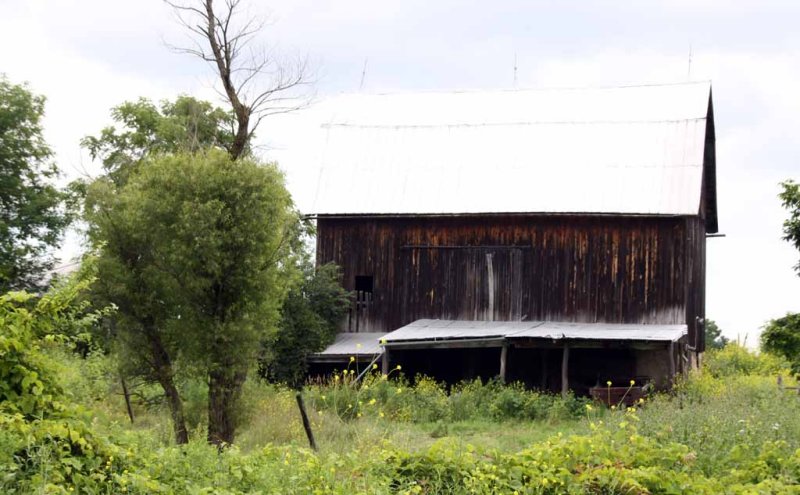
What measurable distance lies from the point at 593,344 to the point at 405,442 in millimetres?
12447

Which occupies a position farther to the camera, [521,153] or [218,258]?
[521,153]

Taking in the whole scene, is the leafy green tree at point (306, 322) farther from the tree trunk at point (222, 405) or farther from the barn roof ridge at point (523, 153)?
the tree trunk at point (222, 405)

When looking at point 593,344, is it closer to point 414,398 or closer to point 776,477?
point 414,398

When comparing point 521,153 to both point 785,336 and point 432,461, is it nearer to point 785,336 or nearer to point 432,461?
point 785,336

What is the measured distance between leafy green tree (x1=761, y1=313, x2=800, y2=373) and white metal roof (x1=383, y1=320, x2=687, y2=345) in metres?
4.81

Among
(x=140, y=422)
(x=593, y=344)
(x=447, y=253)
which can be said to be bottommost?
(x=140, y=422)

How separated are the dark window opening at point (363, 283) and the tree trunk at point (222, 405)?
1423cm

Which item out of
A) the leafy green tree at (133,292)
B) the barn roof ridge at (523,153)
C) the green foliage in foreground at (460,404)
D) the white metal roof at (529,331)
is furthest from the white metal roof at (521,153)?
the leafy green tree at (133,292)

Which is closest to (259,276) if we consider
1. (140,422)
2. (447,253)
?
(140,422)

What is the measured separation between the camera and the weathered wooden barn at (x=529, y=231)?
2777 centimetres

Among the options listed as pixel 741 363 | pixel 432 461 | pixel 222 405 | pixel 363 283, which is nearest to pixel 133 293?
pixel 222 405

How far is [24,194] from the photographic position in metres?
37.3

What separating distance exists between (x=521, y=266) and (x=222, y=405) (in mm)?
14051

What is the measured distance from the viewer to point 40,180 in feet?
126
